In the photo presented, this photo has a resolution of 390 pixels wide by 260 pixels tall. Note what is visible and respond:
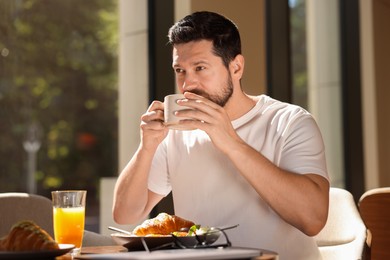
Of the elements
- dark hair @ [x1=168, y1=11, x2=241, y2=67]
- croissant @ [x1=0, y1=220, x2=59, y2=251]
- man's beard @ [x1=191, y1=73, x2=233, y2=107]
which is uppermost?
dark hair @ [x1=168, y1=11, x2=241, y2=67]

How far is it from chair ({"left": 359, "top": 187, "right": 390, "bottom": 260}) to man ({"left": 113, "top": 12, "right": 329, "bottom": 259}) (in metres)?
0.42

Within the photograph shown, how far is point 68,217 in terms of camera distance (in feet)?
5.54

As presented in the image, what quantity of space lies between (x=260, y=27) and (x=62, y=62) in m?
1.13

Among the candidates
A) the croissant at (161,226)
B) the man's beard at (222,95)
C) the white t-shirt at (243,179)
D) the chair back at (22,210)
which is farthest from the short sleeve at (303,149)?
the chair back at (22,210)

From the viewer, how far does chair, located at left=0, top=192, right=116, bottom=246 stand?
208 centimetres

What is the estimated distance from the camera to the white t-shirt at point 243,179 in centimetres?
199

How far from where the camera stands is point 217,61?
210cm

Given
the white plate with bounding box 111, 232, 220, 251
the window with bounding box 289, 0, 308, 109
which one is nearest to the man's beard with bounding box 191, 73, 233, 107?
the white plate with bounding box 111, 232, 220, 251

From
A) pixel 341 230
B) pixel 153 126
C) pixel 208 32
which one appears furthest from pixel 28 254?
pixel 341 230

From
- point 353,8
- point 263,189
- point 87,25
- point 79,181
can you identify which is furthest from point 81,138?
point 353,8

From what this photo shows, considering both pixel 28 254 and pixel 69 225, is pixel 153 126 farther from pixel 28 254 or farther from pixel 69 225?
pixel 28 254

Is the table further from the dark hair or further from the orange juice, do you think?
the dark hair

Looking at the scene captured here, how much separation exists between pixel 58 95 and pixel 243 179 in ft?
3.58

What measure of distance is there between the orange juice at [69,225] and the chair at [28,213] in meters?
0.39
